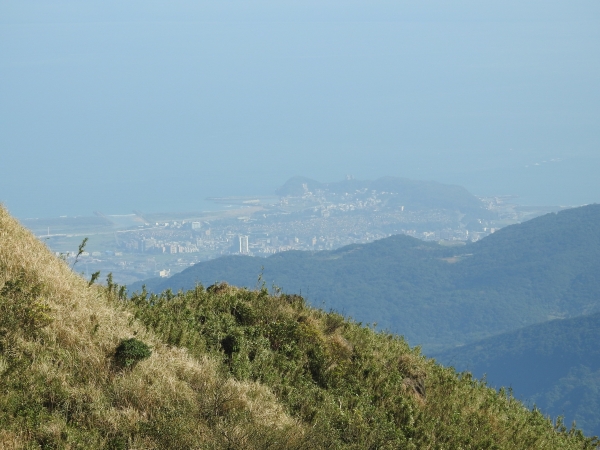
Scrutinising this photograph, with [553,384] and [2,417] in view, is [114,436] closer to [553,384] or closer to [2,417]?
[2,417]

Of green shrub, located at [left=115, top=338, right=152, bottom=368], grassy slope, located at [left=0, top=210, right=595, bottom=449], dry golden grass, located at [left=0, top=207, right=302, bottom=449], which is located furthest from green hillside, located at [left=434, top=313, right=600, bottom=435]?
green shrub, located at [left=115, top=338, right=152, bottom=368]

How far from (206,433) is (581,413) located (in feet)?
467

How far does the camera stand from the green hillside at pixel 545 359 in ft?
525

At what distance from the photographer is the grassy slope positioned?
27.5ft

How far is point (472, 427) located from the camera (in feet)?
37.9

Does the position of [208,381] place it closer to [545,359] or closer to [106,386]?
[106,386]

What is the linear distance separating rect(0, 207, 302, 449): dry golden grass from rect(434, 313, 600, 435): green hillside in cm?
15275

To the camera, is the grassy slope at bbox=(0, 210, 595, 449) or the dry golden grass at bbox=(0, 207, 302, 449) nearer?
the dry golden grass at bbox=(0, 207, 302, 449)

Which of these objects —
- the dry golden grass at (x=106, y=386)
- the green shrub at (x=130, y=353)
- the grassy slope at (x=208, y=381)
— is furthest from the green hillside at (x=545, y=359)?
the green shrub at (x=130, y=353)

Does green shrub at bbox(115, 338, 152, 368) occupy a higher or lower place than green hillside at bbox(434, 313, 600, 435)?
higher

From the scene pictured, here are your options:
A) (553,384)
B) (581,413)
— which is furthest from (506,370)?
(581,413)

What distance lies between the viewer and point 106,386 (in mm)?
8961

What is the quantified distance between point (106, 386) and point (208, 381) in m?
1.31

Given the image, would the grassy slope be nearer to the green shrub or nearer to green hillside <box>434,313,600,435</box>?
the green shrub
